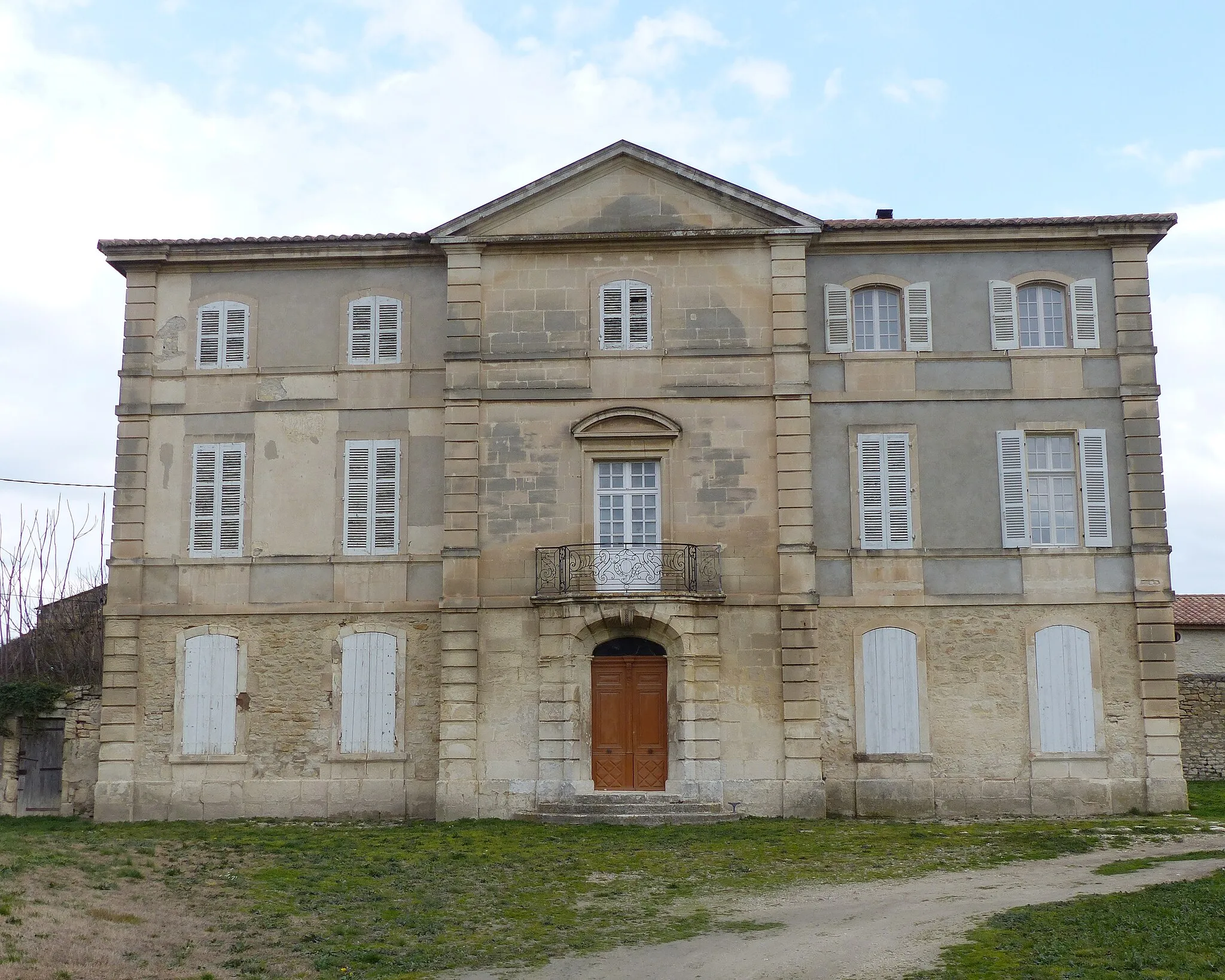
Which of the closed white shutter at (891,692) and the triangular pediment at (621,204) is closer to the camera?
the closed white shutter at (891,692)

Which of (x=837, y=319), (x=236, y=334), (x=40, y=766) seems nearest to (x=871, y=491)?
(x=837, y=319)

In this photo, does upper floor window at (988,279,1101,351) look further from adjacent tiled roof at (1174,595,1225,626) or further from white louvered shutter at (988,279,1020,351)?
adjacent tiled roof at (1174,595,1225,626)

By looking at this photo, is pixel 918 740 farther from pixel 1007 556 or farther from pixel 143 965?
pixel 143 965

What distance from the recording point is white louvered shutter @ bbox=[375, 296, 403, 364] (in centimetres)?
2112

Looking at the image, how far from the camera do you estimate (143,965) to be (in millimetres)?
10766

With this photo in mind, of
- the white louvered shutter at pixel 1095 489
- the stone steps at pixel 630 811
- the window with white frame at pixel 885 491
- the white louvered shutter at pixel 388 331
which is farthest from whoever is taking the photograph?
the white louvered shutter at pixel 388 331

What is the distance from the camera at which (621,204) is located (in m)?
20.9

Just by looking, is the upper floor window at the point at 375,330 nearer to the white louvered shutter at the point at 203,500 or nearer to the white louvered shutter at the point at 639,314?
the white louvered shutter at the point at 203,500

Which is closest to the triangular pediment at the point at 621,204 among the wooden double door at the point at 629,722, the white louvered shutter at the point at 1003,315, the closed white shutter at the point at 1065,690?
the white louvered shutter at the point at 1003,315

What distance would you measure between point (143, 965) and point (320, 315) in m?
12.5

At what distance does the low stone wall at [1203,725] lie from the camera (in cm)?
2434

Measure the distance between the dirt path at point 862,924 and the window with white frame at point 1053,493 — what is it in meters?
5.40

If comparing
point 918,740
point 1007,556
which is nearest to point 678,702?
point 918,740

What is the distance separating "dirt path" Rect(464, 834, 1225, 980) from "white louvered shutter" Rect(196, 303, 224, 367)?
41.3 feet
